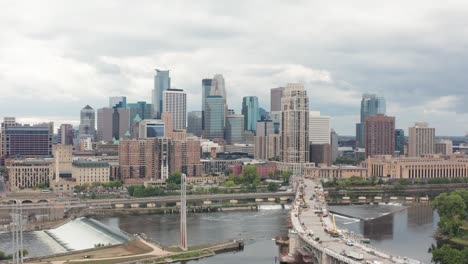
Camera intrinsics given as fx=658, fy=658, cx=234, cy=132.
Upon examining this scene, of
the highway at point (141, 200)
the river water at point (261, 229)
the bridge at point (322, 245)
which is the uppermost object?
the bridge at point (322, 245)

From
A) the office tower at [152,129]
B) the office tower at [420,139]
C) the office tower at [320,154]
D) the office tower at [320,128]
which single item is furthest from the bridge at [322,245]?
the office tower at [320,128]

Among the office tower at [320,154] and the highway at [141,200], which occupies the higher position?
the office tower at [320,154]

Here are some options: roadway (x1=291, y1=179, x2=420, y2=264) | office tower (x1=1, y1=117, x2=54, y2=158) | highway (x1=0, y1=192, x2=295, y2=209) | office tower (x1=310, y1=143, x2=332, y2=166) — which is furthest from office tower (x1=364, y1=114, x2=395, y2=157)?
roadway (x1=291, y1=179, x2=420, y2=264)

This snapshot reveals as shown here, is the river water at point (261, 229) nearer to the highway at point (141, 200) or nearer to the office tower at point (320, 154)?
the highway at point (141, 200)

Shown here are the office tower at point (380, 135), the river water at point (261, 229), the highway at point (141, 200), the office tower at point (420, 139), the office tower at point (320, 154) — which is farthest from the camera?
the office tower at point (420, 139)

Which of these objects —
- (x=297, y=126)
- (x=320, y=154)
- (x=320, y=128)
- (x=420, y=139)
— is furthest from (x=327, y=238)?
(x=320, y=128)

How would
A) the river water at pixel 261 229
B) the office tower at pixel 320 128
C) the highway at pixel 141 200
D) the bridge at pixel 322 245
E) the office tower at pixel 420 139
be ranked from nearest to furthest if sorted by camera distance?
1. the bridge at pixel 322 245
2. the river water at pixel 261 229
3. the highway at pixel 141 200
4. the office tower at pixel 420 139
5. the office tower at pixel 320 128

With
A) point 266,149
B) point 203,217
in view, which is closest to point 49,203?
point 203,217
